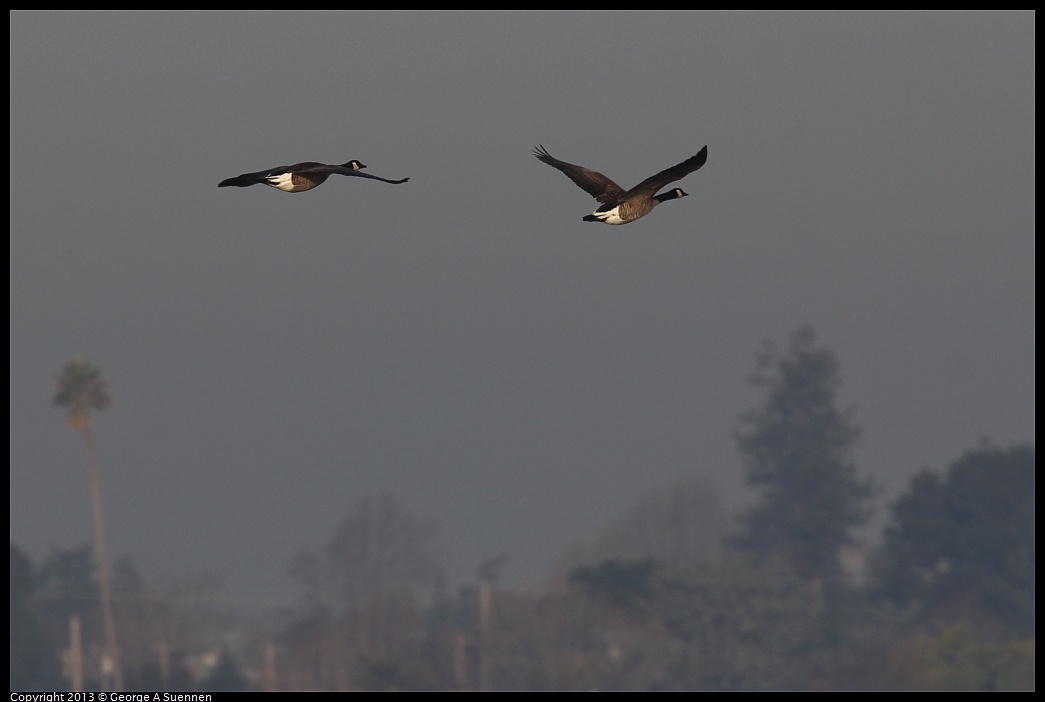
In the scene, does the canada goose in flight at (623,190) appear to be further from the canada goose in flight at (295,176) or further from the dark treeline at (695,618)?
the dark treeline at (695,618)

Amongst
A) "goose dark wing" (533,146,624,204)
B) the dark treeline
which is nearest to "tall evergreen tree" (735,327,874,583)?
the dark treeline

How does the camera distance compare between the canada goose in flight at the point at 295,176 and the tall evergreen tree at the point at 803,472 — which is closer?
the canada goose in flight at the point at 295,176

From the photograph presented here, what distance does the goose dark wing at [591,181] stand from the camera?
965 inches

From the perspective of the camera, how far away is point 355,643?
3939 inches

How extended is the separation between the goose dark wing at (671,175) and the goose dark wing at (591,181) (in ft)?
1.38

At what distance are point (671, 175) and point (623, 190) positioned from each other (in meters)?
1.26

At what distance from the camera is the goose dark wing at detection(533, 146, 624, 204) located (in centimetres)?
2450

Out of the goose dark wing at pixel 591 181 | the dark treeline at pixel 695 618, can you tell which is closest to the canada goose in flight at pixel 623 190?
the goose dark wing at pixel 591 181

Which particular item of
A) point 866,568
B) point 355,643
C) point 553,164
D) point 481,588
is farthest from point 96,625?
point 553,164

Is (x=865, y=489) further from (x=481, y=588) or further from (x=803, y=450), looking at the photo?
(x=481, y=588)

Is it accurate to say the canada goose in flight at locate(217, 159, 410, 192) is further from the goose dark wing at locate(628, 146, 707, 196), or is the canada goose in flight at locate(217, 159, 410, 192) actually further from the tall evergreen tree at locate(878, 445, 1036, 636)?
the tall evergreen tree at locate(878, 445, 1036, 636)

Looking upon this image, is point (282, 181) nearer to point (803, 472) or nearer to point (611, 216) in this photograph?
point (611, 216)

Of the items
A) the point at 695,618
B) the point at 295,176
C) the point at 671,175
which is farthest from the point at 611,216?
the point at 695,618

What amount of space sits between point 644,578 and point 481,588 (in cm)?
894
